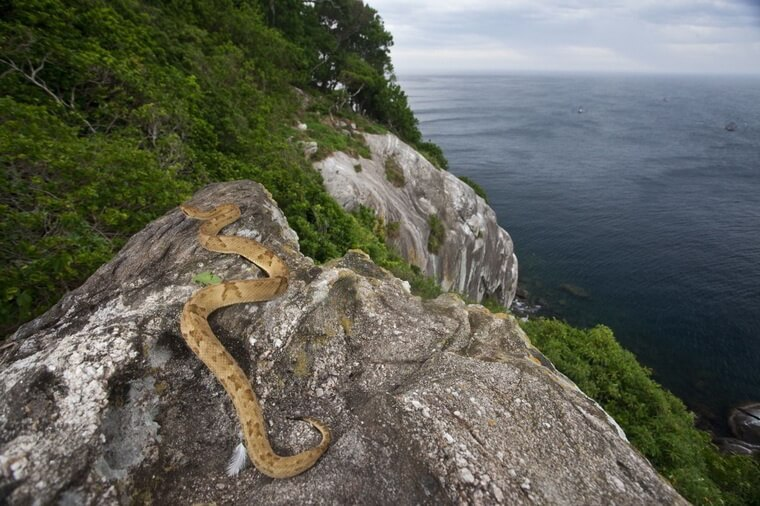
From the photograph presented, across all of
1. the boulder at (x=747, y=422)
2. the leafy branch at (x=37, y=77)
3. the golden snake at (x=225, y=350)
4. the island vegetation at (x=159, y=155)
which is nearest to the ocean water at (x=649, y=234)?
the boulder at (x=747, y=422)

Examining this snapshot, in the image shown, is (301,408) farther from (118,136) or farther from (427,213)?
(427,213)

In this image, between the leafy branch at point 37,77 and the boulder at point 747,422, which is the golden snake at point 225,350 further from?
the boulder at point 747,422

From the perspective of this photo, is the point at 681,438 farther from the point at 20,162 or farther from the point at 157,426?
the point at 20,162

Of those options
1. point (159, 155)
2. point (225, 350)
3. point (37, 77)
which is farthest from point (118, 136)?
point (225, 350)

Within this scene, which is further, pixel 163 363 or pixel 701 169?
pixel 701 169

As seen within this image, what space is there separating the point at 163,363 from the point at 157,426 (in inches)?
33.4

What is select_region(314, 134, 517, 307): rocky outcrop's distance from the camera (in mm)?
25797

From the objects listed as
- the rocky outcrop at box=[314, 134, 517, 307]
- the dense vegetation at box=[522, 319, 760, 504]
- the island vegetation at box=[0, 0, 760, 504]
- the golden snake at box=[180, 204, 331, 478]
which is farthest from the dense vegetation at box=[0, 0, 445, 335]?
the dense vegetation at box=[522, 319, 760, 504]

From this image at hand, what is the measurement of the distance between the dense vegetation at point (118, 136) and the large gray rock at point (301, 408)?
93.7 inches

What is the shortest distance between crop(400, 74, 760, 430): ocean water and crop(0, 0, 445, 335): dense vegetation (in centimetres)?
3369

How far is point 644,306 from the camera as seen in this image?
42906mm

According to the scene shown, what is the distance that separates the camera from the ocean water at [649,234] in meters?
37.2

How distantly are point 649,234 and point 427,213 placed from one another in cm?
4143

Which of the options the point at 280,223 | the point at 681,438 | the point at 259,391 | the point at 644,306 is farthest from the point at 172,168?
the point at 644,306
